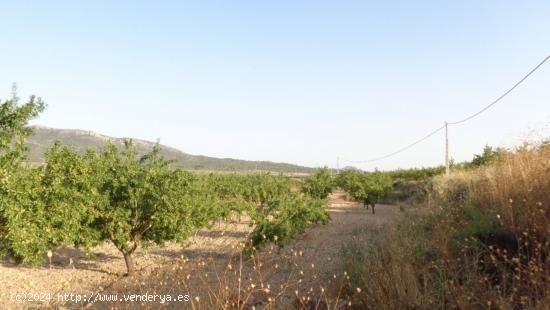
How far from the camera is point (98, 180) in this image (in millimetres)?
9562

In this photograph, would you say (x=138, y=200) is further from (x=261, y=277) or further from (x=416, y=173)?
(x=416, y=173)

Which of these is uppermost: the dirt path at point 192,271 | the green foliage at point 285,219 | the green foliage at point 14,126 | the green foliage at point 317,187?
the green foliage at point 14,126

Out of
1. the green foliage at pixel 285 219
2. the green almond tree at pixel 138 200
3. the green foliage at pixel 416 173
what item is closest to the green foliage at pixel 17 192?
the green almond tree at pixel 138 200

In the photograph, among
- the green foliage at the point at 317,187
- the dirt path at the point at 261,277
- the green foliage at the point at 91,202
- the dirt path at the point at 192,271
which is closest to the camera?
the dirt path at the point at 261,277

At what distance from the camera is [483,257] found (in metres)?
5.76

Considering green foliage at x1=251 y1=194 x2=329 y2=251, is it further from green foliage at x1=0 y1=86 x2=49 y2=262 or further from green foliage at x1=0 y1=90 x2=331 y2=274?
green foliage at x1=0 y1=86 x2=49 y2=262

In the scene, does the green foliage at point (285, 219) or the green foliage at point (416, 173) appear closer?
the green foliage at point (285, 219)

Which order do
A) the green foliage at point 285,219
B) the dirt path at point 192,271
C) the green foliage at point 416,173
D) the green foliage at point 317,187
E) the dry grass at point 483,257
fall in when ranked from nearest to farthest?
the dry grass at point 483,257 → the dirt path at point 192,271 → the green foliage at point 285,219 → the green foliage at point 317,187 → the green foliage at point 416,173

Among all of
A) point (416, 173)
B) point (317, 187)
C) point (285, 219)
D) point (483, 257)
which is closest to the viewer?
point (483, 257)

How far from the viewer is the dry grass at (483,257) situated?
14.2 ft

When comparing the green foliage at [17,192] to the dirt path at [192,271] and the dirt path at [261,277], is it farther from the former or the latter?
the dirt path at [261,277]

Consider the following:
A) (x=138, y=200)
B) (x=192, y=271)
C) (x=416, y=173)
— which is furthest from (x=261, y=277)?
(x=416, y=173)

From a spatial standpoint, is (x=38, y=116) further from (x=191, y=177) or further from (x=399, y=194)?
(x=399, y=194)

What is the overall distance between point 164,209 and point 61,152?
2.76 m
